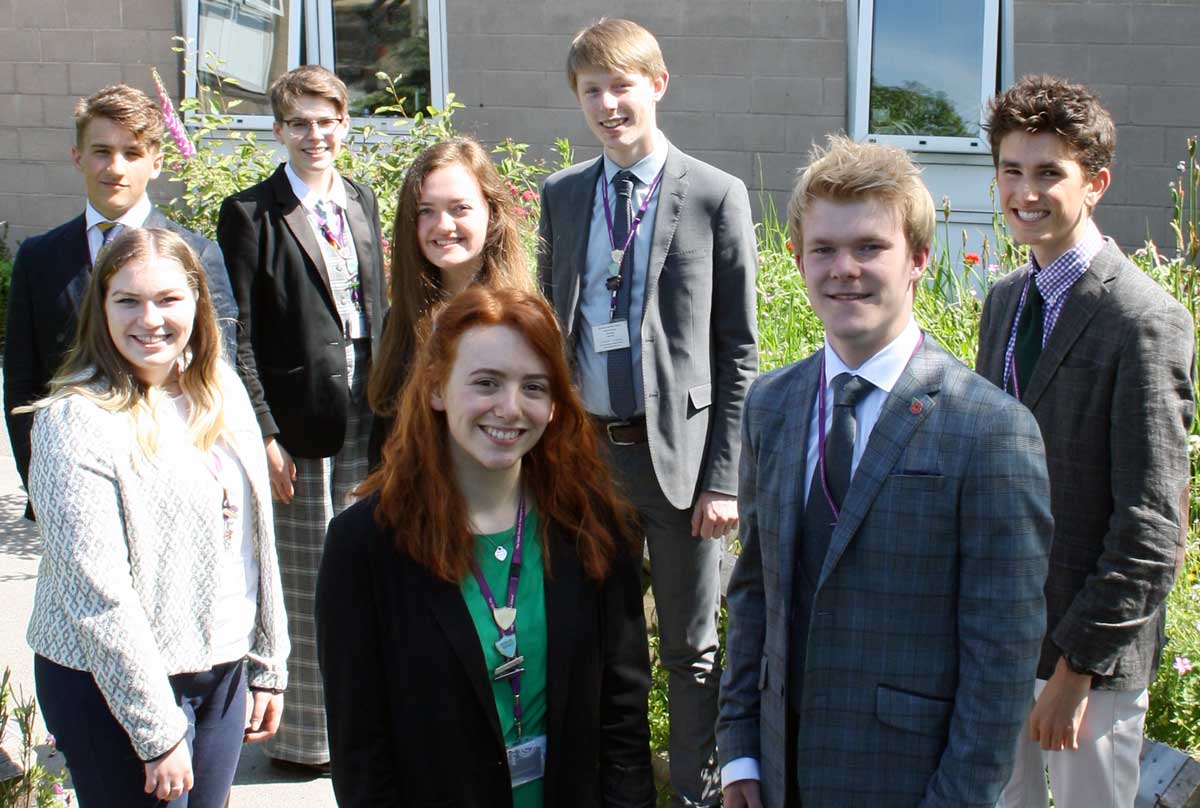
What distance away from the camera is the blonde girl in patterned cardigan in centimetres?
263

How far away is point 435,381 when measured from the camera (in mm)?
2406

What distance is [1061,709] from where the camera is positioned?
2.64 metres

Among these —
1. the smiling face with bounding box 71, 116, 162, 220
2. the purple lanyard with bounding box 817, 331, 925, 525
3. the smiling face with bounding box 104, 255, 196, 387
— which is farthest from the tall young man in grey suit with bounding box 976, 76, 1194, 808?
the smiling face with bounding box 71, 116, 162, 220

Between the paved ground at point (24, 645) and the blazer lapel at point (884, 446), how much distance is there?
99.9 inches

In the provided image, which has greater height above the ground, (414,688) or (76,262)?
(76,262)

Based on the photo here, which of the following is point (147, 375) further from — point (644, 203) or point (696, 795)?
point (696, 795)

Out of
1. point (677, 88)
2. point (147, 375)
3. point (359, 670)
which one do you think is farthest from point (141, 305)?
point (677, 88)

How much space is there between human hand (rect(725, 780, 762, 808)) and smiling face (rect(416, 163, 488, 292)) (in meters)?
1.89

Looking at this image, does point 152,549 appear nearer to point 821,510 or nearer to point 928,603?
point 821,510

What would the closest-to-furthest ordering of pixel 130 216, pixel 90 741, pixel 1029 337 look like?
pixel 90 741 < pixel 1029 337 < pixel 130 216

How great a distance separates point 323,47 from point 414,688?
8054 millimetres

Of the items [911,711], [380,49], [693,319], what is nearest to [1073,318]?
[911,711]

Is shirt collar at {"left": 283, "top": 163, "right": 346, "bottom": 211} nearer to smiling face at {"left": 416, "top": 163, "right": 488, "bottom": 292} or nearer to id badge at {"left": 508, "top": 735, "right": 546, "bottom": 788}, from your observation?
smiling face at {"left": 416, "top": 163, "right": 488, "bottom": 292}

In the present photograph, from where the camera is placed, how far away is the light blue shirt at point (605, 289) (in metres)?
3.56
